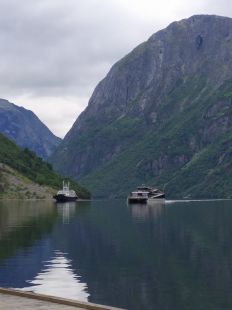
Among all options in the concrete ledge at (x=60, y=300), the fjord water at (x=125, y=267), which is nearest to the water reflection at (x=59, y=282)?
the fjord water at (x=125, y=267)

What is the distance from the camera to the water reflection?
53569 mm

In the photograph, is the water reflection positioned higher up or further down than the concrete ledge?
further down

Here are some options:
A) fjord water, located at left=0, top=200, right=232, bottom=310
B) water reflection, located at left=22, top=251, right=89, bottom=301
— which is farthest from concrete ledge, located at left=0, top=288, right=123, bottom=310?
water reflection, located at left=22, top=251, right=89, bottom=301

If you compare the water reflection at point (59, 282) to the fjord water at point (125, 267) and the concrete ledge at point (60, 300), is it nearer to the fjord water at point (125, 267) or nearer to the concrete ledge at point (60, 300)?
the fjord water at point (125, 267)

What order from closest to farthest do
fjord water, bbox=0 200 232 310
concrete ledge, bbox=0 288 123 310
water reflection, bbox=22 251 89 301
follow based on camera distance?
1. concrete ledge, bbox=0 288 123 310
2. fjord water, bbox=0 200 232 310
3. water reflection, bbox=22 251 89 301

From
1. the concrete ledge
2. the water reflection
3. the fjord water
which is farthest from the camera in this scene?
the water reflection

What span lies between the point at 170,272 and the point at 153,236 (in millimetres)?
43487

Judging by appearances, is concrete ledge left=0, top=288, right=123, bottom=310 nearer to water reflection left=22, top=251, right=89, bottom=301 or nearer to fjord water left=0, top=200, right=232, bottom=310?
fjord water left=0, top=200, right=232, bottom=310

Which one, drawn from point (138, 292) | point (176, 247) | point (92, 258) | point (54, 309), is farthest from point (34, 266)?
point (54, 309)

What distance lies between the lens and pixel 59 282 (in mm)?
59062

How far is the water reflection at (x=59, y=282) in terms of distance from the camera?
53.6 metres

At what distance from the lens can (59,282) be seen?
59.1 m

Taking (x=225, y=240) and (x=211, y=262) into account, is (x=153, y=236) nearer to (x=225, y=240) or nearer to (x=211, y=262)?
(x=225, y=240)

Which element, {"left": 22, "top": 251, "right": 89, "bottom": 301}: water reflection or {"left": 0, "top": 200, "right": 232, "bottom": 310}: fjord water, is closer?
{"left": 0, "top": 200, "right": 232, "bottom": 310}: fjord water
